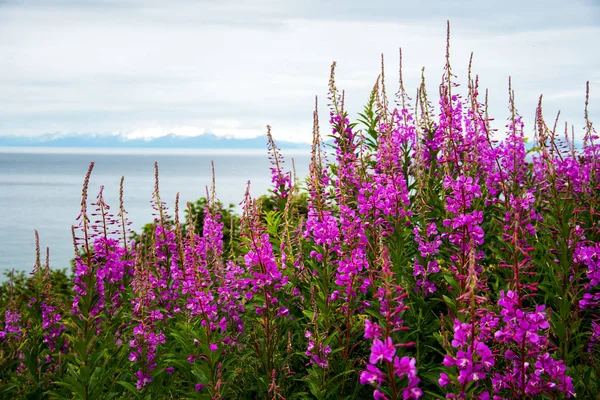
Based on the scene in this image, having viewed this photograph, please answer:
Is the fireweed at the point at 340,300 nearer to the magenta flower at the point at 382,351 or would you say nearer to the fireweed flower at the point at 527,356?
the fireweed flower at the point at 527,356

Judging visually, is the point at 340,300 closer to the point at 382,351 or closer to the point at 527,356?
the point at 527,356

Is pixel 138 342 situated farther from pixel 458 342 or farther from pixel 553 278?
pixel 553 278

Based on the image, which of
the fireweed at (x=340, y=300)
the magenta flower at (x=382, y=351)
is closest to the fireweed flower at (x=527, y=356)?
the fireweed at (x=340, y=300)

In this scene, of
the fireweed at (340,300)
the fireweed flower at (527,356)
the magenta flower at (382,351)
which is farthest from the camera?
the fireweed at (340,300)

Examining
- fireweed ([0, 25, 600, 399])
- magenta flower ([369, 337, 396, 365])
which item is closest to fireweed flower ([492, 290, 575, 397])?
fireweed ([0, 25, 600, 399])

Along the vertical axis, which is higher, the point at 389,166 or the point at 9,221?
the point at 389,166

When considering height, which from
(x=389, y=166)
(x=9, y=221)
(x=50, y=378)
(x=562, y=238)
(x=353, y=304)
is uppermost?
(x=389, y=166)

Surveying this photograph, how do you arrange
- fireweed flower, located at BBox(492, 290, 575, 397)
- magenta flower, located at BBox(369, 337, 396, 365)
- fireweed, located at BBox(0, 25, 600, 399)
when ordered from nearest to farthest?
magenta flower, located at BBox(369, 337, 396, 365) < fireweed flower, located at BBox(492, 290, 575, 397) < fireweed, located at BBox(0, 25, 600, 399)

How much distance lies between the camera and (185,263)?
18.8 feet

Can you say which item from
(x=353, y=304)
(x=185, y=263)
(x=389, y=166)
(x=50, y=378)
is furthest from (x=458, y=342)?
(x=50, y=378)

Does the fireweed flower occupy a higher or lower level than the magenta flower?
lower

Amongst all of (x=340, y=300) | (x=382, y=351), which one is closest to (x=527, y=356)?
(x=382, y=351)

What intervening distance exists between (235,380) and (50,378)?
2.29 meters

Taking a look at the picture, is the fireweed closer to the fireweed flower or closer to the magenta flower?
the fireweed flower
